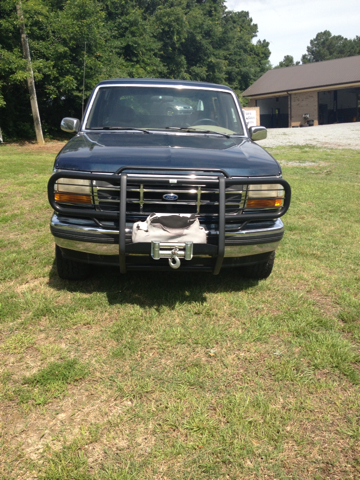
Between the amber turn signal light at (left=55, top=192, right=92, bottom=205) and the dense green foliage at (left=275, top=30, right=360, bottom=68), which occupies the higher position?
the dense green foliage at (left=275, top=30, right=360, bottom=68)

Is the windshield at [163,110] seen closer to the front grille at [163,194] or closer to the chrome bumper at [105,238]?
the front grille at [163,194]

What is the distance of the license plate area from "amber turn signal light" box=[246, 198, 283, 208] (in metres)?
0.66

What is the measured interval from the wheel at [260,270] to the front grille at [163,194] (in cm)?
82

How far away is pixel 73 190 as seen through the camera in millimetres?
2922

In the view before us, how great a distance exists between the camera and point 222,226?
112 inches

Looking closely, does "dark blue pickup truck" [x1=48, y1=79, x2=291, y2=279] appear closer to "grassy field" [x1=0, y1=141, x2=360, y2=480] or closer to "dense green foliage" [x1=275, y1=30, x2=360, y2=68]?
"grassy field" [x1=0, y1=141, x2=360, y2=480]

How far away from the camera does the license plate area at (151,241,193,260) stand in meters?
2.72

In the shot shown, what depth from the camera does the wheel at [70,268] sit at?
11.2 feet

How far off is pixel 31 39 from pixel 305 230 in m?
18.0

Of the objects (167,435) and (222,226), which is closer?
(167,435)

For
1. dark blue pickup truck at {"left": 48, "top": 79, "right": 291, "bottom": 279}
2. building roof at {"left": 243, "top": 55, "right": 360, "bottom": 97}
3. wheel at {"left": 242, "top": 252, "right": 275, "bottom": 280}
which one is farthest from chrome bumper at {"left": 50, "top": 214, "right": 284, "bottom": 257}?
building roof at {"left": 243, "top": 55, "right": 360, "bottom": 97}

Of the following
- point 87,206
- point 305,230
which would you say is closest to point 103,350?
point 87,206

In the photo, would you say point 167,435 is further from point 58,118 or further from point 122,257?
point 58,118

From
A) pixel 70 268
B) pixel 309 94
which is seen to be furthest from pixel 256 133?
pixel 309 94
